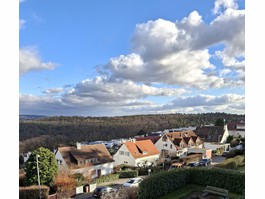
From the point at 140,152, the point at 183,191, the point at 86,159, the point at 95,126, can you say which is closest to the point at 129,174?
the point at 140,152

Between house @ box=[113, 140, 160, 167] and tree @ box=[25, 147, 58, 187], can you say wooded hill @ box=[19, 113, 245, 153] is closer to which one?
tree @ box=[25, 147, 58, 187]

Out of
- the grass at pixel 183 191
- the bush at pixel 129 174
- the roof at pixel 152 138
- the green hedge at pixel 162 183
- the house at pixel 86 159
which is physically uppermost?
the roof at pixel 152 138

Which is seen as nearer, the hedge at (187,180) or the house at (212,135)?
the hedge at (187,180)

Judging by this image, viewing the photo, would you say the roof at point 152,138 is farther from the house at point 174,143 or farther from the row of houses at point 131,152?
the house at point 174,143

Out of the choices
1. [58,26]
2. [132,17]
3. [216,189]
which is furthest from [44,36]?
[216,189]

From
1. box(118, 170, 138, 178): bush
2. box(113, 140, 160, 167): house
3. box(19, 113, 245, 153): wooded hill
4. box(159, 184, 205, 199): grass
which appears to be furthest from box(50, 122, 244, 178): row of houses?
box(159, 184, 205, 199): grass

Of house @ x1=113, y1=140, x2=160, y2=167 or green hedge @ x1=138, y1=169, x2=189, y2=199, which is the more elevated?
green hedge @ x1=138, y1=169, x2=189, y2=199

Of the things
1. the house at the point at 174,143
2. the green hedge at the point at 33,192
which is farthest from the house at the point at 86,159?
the house at the point at 174,143
